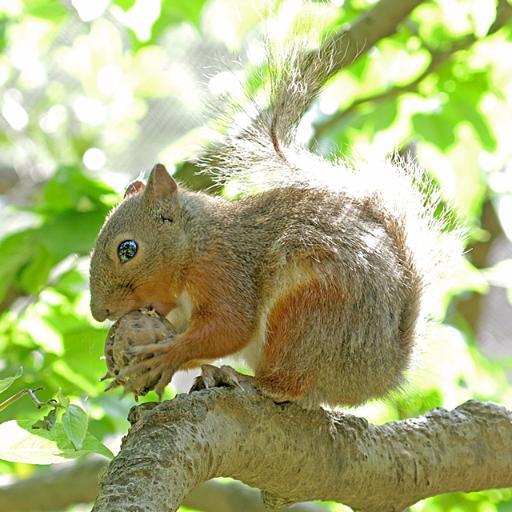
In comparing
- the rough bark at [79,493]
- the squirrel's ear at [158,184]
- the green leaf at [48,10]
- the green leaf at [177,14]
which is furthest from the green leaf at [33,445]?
the green leaf at [48,10]

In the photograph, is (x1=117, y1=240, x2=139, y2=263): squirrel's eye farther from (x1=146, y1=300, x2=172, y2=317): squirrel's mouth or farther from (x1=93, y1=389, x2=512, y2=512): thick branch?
(x1=93, y1=389, x2=512, y2=512): thick branch

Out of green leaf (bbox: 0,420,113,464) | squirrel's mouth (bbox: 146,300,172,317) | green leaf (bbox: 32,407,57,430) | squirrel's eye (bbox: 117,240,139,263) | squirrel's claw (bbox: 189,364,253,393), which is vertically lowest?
green leaf (bbox: 0,420,113,464)

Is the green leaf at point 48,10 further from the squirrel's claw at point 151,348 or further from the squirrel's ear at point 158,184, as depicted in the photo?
the squirrel's claw at point 151,348

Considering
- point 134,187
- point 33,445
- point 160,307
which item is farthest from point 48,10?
point 33,445

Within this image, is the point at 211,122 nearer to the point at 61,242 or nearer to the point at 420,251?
the point at 61,242

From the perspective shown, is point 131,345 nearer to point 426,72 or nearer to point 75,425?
point 75,425

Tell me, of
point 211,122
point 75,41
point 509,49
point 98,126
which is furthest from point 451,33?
point 98,126

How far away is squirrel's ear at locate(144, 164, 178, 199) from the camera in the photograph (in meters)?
2.24

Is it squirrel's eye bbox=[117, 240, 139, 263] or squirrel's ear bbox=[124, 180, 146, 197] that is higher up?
squirrel's ear bbox=[124, 180, 146, 197]

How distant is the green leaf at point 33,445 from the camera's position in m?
1.26

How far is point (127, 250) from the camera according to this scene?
2162 mm

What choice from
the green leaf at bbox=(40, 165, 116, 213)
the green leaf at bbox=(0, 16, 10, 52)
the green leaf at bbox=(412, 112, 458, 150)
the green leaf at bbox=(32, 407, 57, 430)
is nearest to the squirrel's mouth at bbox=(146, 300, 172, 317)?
the green leaf at bbox=(40, 165, 116, 213)

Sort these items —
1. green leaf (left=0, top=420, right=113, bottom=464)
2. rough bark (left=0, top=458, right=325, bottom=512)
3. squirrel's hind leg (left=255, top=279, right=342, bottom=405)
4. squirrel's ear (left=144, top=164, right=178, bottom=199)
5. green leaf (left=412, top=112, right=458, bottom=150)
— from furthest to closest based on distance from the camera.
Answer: green leaf (left=412, top=112, right=458, bottom=150), rough bark (left=0, top=458, right=325, bottom=512), squirrel's ear (left=144, top=164, right=178, bottom=199), squirrel's hind leg (left=255, top=279, right=342, bottom=405), green leaf (left=0, top=420, right=113, bottom=464)

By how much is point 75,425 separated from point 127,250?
2.89 feet
